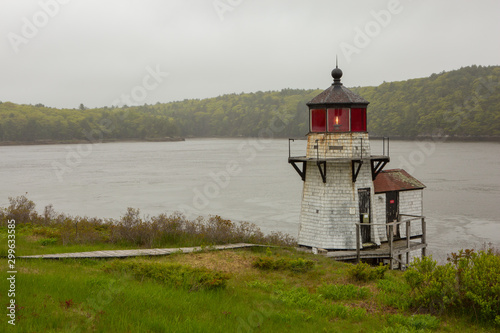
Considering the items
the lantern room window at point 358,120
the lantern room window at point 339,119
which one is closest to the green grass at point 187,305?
the lantern room window at point 339,119

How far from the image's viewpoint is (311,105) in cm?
1911

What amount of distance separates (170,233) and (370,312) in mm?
9526

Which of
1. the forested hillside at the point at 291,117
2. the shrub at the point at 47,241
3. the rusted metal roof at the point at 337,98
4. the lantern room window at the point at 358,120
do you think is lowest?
the shrub at the point at 47,241

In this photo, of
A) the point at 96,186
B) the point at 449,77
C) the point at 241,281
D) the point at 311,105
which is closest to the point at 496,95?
the point at 449,77

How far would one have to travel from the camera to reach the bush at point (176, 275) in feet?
31.1

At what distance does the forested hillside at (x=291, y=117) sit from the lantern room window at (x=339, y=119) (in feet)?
341

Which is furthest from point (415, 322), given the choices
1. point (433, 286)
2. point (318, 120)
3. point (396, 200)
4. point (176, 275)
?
point (396, 200)

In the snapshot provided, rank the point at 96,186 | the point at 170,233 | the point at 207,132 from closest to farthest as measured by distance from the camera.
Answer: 1. the point at 170,233
2. the point at 96,186
3. the point at 207,132

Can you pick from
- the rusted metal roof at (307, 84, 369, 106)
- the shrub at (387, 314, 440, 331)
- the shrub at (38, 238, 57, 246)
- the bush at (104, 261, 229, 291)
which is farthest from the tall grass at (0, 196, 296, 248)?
the shrub at (387, 314, 440, 331)

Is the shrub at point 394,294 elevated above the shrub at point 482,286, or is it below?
below

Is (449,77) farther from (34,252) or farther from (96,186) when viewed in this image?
(34,252)

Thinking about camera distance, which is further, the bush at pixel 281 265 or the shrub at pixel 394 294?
the bush at pixel 281 265

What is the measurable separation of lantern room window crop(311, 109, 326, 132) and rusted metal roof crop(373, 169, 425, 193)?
3818 millimetres

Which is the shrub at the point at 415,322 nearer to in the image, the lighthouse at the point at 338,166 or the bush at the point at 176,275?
the bush at the point at 176,275
